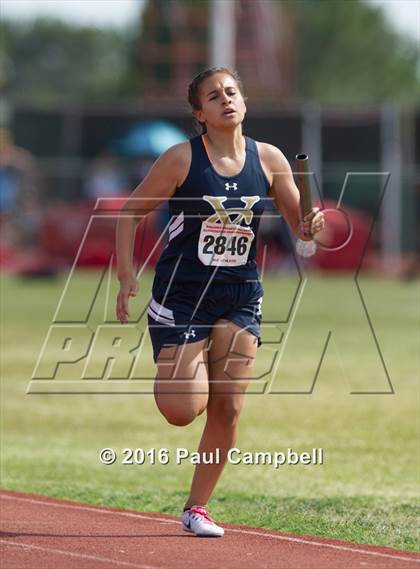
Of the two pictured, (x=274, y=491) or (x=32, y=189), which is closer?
(x=274, y=491)

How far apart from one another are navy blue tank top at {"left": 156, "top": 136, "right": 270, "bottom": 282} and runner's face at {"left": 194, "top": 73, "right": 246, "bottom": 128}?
0.15 m

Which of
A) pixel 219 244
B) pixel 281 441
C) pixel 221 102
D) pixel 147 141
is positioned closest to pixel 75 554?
pixel 219 244

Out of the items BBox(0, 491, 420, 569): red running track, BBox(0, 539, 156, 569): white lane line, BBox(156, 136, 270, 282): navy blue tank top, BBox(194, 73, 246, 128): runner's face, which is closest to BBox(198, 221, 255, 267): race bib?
BBox(156, 136, 270, 282): navy blue tank top

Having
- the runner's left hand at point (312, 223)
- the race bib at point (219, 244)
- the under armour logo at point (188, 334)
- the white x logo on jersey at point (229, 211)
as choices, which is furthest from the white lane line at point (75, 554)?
the runner's left hand at point (312, 223)

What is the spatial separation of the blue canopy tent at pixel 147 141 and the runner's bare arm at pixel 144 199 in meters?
26.1

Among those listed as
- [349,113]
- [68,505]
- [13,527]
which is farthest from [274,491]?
[349,113]

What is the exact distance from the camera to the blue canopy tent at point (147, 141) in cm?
3388

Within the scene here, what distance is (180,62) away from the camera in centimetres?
4481

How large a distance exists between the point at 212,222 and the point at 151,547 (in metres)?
1.67

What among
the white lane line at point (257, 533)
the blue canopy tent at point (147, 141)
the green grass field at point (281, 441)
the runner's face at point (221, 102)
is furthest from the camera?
the blue canopy tent at point (147, 141)

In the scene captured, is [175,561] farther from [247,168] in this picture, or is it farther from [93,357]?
[93,357]

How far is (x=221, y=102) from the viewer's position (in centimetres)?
732

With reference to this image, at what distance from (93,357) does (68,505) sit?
7866 millimetres

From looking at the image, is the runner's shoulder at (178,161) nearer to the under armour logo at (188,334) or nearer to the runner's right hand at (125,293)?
the runner's right hand at (125,293)
